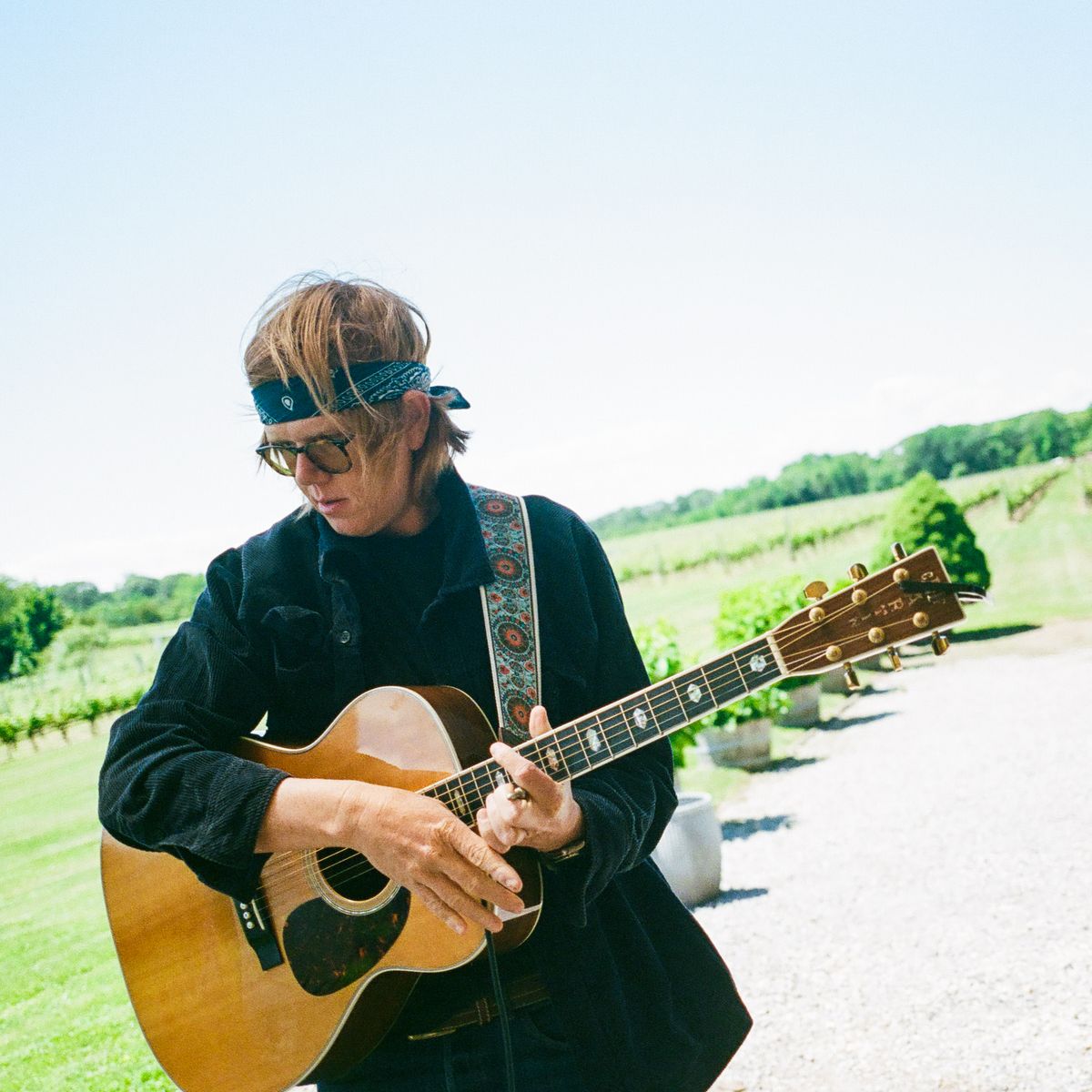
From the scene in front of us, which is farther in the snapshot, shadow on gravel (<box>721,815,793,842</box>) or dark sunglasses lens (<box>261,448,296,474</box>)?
shadow on gravel (<box>721,815,793,842</box>)

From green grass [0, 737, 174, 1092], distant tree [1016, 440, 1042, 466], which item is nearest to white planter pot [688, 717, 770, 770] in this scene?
green grass [0, 737, 174, 1092]

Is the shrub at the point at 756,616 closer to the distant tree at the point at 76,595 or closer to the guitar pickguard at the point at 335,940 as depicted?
the distant tree at the point at 76,595

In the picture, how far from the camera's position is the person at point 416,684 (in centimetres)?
183

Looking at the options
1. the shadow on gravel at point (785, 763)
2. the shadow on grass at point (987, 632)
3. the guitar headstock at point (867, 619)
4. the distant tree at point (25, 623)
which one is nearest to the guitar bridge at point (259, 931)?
the guitar headstock at point (867, 619)

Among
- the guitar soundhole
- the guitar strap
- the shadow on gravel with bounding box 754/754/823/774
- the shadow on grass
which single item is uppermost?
the guitar strap

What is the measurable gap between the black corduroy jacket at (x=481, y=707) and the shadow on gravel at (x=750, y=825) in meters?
7.50

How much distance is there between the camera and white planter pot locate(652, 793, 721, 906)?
23.6ft

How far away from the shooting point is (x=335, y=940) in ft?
6.89

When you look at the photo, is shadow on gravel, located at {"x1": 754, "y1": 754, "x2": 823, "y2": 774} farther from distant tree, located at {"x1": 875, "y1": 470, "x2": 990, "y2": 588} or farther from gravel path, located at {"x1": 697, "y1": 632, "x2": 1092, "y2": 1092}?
distant tree, located at {"x1": 875, "y1": 470, "x2": 990, "y2": 588}

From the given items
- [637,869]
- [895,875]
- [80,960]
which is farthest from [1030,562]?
[637,869]

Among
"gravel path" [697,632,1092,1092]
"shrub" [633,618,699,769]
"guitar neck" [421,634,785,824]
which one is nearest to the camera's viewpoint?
"guitar neck" [421,634,785,824]

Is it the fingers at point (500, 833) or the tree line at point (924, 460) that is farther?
the tree line at point (924, 460)

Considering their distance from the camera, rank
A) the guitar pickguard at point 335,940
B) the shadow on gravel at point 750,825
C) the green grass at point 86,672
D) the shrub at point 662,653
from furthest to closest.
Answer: the shadow on gravel at point 750,825, the shrub at point 662,653, the green grass at point 86,672, the guitar pickguard at point 335,940

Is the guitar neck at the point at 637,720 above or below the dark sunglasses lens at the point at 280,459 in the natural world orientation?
below
